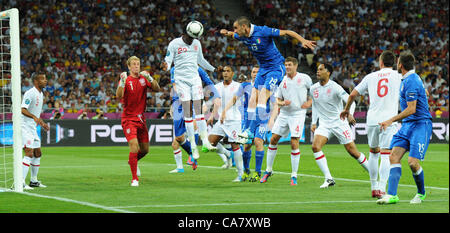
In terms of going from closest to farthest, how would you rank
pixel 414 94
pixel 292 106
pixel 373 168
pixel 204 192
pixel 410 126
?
1. pixel 414 94
2. pixel 410 126
3. pixel 373 168
4. pixel 204 192
5. pixel 292 106

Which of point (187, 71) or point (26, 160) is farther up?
point (187, 71)

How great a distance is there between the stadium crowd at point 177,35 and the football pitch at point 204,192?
1249 cm

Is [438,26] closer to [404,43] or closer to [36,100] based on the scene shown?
[404,43]

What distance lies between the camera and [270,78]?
12906 millimetres

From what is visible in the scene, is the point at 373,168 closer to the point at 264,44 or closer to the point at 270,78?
the point at 270,78

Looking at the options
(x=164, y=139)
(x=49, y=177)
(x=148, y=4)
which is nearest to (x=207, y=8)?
(x=148, y=4)

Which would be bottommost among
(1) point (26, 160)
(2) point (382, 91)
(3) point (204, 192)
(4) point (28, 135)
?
(3) point (204, 192)

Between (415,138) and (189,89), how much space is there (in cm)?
547

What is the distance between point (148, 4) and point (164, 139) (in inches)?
411

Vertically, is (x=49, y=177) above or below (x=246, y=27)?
below

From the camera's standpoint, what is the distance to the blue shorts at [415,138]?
32.0 ft

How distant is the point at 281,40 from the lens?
37688mm

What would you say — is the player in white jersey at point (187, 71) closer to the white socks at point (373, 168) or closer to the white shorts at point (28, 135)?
the white shorts at point (28, 135)

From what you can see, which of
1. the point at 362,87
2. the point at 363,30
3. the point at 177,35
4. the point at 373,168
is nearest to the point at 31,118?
the point at 362,87
